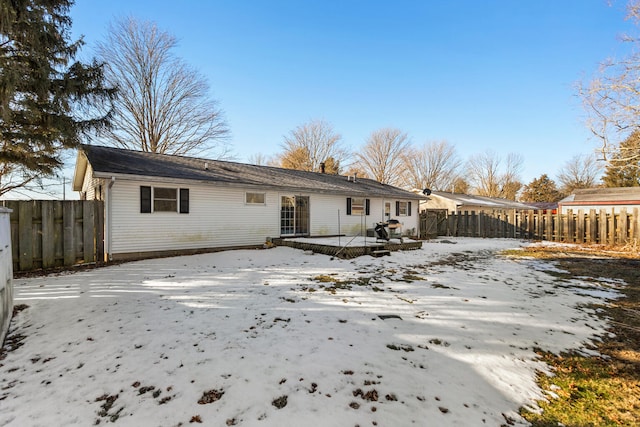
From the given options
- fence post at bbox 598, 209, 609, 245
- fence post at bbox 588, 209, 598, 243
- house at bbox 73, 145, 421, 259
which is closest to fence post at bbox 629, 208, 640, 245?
fence post at bbox 598, 209, 609, 245

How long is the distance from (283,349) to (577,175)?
5629cm

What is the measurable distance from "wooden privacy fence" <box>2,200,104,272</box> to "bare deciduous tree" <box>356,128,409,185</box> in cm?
3192

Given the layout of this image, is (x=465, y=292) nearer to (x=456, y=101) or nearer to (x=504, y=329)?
(x=504, y=329)

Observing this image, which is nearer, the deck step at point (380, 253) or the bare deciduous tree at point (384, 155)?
the deck step at point (380, 253)

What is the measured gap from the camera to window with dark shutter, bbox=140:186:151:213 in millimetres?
9227

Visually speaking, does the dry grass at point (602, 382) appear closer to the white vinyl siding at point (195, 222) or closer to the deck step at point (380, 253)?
the deck step at point (380, 253)

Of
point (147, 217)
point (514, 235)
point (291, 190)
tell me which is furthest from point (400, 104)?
point (147, 217)

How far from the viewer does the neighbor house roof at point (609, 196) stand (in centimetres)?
1936

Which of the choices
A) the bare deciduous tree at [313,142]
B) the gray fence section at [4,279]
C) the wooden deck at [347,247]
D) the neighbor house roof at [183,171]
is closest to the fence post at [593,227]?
the wooden deck at [347,247]

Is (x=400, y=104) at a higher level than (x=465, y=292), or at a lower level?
higher

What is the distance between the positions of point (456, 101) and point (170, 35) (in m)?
22.4

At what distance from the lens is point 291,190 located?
12.3 m

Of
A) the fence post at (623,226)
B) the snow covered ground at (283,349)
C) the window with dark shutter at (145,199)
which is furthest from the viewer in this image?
the fence post at (623,226)

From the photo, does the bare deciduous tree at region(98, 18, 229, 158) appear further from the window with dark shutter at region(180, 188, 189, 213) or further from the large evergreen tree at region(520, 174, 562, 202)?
the large evergreen tree at region(520, 174, 562, 202)
